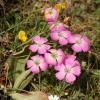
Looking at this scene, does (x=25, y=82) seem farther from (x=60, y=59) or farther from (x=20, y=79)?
(x=60, y=59)

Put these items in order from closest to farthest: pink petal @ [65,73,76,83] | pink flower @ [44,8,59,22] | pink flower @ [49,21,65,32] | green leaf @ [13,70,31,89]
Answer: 1. pink petal @ [65,73,76,83]
2. green leaf @ [13,70,31,89]
3. pink flower @ [49,21,65,32]
4. pink flower @ [44,8,59,22]

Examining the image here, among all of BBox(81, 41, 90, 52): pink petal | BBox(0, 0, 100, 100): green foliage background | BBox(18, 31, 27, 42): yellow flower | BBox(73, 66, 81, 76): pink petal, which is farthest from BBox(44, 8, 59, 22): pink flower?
BBox(73, 66, 81, 76): pink petal

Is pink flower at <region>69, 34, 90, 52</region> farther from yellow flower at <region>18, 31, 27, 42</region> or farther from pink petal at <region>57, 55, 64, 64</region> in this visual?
yellow flower at <region>18, 31, 27, 42</region>

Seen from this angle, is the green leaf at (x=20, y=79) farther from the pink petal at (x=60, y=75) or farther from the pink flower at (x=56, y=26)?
the pink flower at (x=56, y=26)

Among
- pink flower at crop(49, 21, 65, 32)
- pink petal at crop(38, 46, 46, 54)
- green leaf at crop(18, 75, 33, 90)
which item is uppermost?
pink flower at crop(49, 21, 65, 32)

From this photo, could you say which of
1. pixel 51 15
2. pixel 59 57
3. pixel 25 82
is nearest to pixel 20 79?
pixel 25 82

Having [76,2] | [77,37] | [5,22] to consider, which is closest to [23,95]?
[77,37]

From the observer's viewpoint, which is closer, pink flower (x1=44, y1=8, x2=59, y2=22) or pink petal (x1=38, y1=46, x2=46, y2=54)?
pink petal (x1=38, y1=46, x2=46, y2=54)
